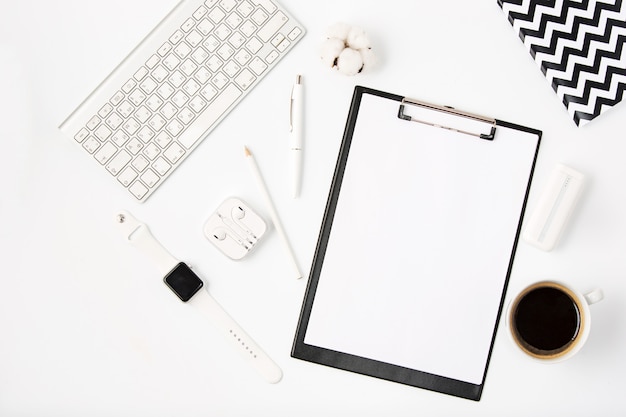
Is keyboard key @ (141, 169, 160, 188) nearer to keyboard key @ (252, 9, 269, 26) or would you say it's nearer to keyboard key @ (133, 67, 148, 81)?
keyboard key @ (133, 67, 148, 81)

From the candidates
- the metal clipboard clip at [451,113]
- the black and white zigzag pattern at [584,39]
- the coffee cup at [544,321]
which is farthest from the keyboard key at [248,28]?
the coffee cup at [544,321]

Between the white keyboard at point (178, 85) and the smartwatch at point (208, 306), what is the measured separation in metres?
0.05

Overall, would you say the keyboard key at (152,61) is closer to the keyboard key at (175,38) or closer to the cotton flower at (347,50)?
the keyboard key at (175,38)

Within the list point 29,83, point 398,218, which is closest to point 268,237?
point 398,218

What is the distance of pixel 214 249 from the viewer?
0.71 meters

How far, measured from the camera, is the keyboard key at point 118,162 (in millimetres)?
698

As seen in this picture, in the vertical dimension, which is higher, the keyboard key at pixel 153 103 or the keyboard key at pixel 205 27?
the keyboard key at pixel 205 27

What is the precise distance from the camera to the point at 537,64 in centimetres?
70

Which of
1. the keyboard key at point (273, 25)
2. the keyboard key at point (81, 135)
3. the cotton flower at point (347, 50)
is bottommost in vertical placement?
the cotton flower at point (347, 50)

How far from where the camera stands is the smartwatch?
2.31ft

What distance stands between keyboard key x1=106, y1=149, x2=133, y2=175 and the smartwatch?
0.19ft

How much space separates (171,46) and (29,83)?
0.21 metres

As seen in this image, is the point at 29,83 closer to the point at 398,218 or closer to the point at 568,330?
the point at 398,218

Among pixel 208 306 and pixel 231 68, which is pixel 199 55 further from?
pixel 208 306
